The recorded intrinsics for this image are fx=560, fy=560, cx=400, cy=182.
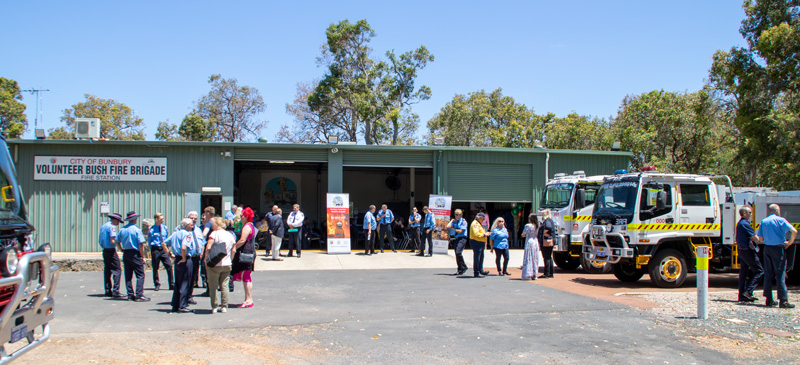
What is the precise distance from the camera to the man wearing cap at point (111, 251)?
9.82m

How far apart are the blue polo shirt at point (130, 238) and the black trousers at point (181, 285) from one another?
1333 mm

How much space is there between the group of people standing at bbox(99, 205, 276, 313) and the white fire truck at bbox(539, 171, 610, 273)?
28.1 ft

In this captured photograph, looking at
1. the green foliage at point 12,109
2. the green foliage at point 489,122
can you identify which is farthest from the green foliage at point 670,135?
the green foliage at point 12,109

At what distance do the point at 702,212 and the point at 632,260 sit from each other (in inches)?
74.1

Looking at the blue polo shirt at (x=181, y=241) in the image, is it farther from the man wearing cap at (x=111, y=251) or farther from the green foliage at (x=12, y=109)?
the green foliage at (x=12, y=109)

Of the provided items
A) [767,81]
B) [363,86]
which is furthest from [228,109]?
[767,81]

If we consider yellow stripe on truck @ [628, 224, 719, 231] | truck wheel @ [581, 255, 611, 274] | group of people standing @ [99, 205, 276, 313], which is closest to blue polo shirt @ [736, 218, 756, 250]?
yellow stripe on truck @ [628, 224, 719, 231]

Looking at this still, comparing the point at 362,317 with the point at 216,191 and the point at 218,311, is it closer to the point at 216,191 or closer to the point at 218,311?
the point at 218,311

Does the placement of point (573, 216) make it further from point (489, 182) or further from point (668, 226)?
point (489, 182)

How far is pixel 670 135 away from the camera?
104 feet

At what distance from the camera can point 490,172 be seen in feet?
69.1

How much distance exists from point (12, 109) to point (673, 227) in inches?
1821

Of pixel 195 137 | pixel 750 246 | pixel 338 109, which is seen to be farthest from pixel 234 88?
pixel 750 246

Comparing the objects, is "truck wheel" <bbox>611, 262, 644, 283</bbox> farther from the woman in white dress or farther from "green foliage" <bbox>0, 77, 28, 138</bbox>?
"green foliage" <bbox>0, 77, 28, 138</bbox>
